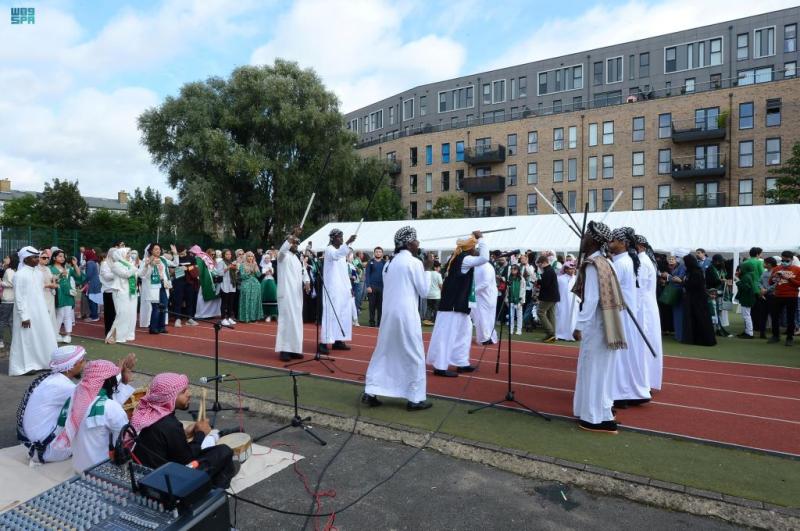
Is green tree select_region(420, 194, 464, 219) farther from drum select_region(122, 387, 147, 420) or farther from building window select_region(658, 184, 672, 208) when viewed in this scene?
drum select_region(122, 387, 147, 420)

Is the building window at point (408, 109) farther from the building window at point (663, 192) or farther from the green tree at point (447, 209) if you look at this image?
the building window at point (663, 192)

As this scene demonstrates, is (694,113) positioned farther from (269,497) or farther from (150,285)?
(269,497)

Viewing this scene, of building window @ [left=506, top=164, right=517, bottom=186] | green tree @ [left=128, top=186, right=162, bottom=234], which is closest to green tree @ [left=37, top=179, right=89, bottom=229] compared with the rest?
green tree @ [left=128, top=186, right=162, bottom=234]

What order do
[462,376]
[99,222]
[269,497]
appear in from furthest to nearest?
1. [99,222]
2. [462,376]
3. [269,497]

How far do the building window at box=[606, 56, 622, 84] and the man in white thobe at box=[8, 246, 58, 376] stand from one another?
175 feet

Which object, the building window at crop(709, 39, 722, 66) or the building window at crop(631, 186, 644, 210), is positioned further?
the building window at crop(709, 39, 722, 66)

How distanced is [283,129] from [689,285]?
25500 mm

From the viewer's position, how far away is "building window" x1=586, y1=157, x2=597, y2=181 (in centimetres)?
4747

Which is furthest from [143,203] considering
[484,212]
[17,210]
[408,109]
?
[484,212]

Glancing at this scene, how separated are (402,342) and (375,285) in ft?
28.0

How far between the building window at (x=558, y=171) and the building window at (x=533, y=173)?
165 centimetres

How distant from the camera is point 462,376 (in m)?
8.60

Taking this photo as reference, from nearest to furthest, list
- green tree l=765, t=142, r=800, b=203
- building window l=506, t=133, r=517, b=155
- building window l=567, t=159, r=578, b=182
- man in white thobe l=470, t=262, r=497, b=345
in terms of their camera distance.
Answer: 1. man in white thobe l=470, t=262, r=497, b=345
2. green tree l=765, t=142, r=800, b=203
3. building window l=567, t=159, r=578, b=182
4. building window l=506, t=133, r=517, b=155

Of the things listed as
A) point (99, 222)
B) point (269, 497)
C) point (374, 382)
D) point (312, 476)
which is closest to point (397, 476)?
point (312, 476)
